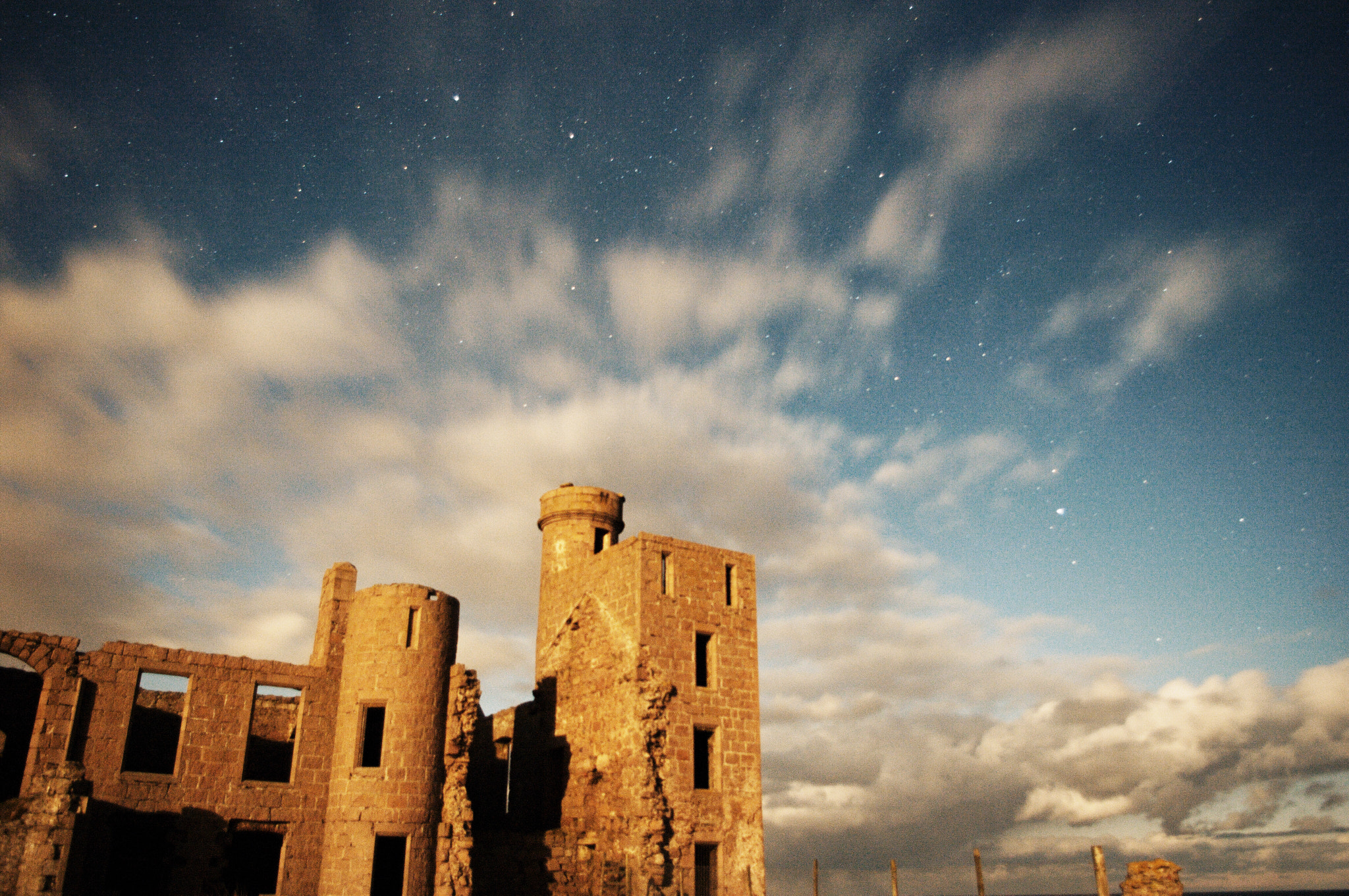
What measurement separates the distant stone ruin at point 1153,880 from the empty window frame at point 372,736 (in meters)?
18.1

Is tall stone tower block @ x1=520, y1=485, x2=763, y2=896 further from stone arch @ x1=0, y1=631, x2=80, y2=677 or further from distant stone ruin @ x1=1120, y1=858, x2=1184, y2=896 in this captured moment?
stone arch @ x1=0, y1=631, x2=80, y2=677

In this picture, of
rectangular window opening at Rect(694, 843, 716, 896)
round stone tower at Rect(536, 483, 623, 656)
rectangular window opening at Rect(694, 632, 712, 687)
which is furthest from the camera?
round stone tower at Rect(536, 483, 623, 656)

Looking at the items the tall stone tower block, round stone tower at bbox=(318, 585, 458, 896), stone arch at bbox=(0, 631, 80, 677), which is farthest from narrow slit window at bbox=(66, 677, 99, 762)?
the tall stone tower block

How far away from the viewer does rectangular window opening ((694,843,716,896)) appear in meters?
22.8

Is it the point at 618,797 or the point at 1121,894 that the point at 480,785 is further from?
the point at 1121,894

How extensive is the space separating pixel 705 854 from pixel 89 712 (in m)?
14.0

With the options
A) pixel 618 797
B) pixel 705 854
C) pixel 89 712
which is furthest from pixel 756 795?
pixel 89 712

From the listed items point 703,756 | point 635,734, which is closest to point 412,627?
point 635,734

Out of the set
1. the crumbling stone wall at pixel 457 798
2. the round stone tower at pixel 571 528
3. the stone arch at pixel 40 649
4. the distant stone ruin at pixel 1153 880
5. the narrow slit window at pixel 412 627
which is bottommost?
the distant stone ruin at pixel 1153 880

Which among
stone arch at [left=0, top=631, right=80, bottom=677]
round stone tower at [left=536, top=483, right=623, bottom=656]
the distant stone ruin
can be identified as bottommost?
the distant stone ruin

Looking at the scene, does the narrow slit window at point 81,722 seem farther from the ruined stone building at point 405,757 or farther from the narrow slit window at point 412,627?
the narrow slit window at point 412,627

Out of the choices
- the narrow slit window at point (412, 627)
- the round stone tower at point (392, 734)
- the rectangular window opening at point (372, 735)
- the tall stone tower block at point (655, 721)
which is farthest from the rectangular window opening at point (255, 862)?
the tall stone tower block at point (655, 721)

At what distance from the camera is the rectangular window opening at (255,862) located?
24.6m

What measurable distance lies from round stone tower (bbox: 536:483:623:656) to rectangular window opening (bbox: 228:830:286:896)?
8818 mm
